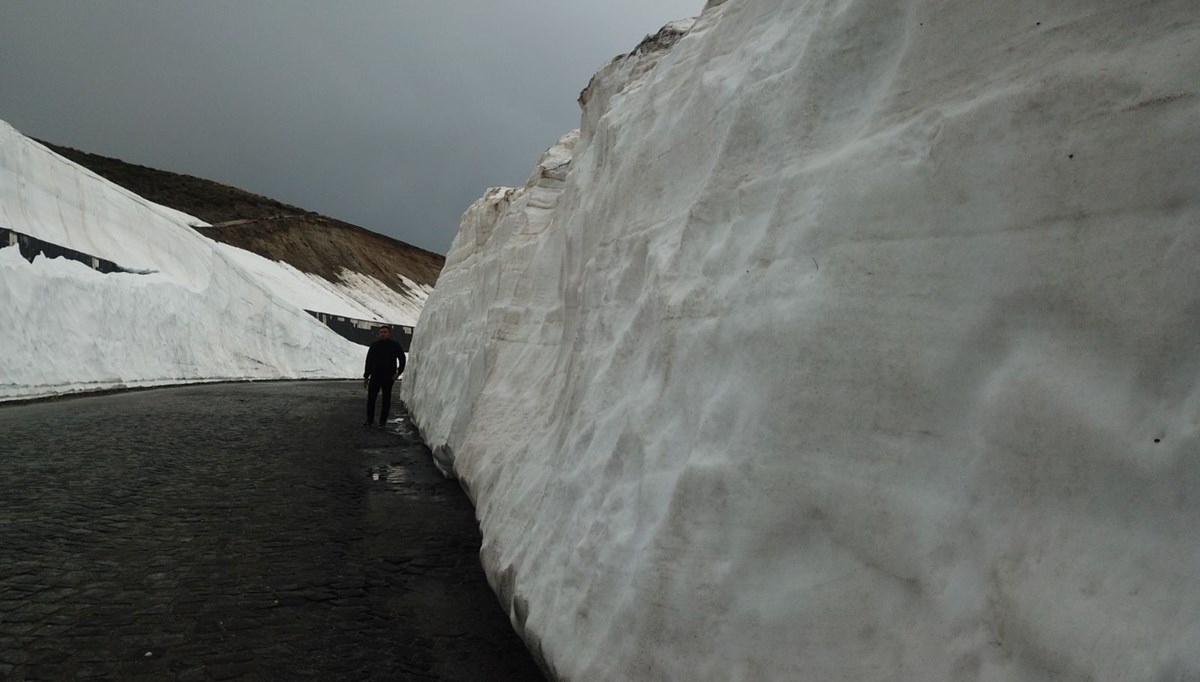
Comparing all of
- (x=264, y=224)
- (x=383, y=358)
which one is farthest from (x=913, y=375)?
(x=264, y=224)

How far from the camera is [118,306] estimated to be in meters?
15.6

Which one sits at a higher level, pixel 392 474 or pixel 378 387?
pixel 378 387

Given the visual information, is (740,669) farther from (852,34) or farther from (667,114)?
(667,114)

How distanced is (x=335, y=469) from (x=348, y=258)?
45.4 metres

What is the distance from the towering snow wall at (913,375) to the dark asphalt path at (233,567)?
2.69ft

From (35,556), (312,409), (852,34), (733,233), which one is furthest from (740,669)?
(312,409)

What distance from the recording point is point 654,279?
329cm

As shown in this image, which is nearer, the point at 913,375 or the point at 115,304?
the point at 913,375

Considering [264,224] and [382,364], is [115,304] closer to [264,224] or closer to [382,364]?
[382,364]

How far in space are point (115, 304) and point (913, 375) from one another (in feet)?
58.3

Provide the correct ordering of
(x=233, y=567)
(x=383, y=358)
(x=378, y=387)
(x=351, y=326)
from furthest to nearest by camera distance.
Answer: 1. (x=351, y=326)
2. (x=378, y=387)
3. (x=383, y=358)
4. (x=233, y=567)

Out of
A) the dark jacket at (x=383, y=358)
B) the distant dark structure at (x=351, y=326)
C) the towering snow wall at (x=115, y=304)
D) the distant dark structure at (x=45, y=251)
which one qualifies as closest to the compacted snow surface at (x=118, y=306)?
the towering snow wall at (x=115, y=304)

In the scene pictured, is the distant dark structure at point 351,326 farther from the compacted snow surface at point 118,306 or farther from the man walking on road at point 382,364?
the man walking on road at point 382,364

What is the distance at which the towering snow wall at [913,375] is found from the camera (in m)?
1.52
